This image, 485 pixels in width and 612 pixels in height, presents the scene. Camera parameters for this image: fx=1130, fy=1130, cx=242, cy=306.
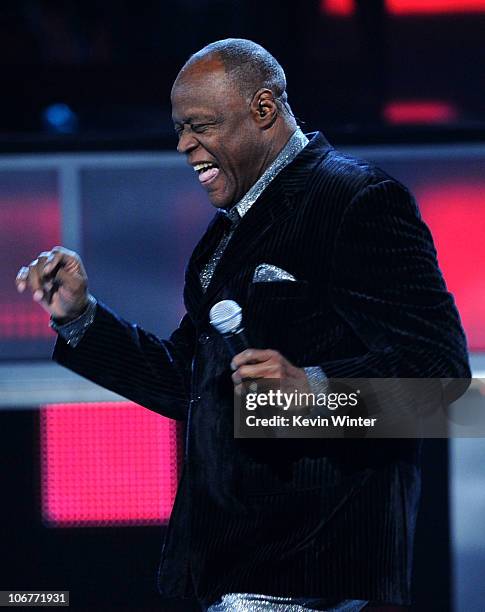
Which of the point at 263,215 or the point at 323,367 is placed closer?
the point at 323,367

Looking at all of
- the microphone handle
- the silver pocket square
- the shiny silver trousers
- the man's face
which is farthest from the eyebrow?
the shiny silver trousers

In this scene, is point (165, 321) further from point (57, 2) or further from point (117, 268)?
point (57, 2)

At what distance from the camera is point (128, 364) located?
1.83 meters

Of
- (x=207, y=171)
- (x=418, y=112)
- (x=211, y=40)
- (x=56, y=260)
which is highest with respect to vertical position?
(x=211, y=40)

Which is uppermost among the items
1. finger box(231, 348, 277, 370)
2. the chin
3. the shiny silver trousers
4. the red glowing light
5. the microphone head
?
the red glowing light

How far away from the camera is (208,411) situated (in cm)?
165

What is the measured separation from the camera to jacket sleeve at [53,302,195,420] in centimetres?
183

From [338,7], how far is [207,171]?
1.43m

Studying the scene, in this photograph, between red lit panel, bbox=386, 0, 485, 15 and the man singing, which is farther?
red lit panel, bbox=386, 0, 485, 15

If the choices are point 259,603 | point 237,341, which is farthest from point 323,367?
point 259,603

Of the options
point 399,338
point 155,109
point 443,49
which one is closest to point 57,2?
point 155,109

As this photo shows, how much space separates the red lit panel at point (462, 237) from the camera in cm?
275

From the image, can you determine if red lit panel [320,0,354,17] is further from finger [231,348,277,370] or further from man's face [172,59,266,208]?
finger [231,348,277,370]

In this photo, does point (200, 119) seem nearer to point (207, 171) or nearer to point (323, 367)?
point (207, 171)
